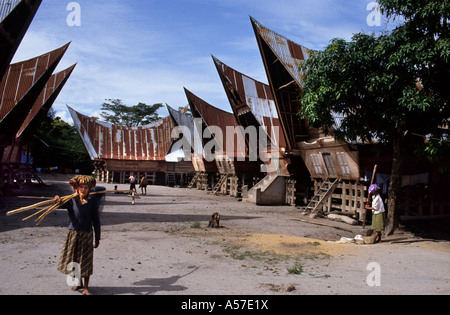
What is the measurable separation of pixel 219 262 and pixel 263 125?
17.1m

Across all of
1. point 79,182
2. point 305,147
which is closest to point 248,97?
point 305,147

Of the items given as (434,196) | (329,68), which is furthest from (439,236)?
(329,68)

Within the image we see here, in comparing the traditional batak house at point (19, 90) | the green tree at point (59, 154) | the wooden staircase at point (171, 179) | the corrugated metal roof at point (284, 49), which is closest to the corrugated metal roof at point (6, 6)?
the traditional batak house at point (19, 90)

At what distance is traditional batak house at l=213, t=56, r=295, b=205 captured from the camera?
20875 mm

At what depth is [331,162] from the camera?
16.7m

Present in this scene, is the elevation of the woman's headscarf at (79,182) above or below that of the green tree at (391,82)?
below

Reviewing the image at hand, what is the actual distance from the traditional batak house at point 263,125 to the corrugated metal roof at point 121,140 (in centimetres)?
1826

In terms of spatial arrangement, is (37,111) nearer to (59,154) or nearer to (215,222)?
(215,222)

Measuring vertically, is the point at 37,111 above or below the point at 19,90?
below

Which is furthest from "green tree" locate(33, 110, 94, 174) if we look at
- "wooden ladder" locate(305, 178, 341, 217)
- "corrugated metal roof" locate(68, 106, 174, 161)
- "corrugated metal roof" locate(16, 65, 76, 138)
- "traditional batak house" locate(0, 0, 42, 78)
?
"wooden ladder" locate(305, 178, 341, 217)

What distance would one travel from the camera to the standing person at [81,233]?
4.88 metres

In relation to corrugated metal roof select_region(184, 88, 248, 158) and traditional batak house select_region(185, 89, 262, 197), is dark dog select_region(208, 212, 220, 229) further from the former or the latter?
corrugated metal roof select_region(184, 88, 248, 158)

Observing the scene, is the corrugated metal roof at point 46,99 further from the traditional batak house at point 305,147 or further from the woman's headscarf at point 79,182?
the woman's headscarf at point 79,182
